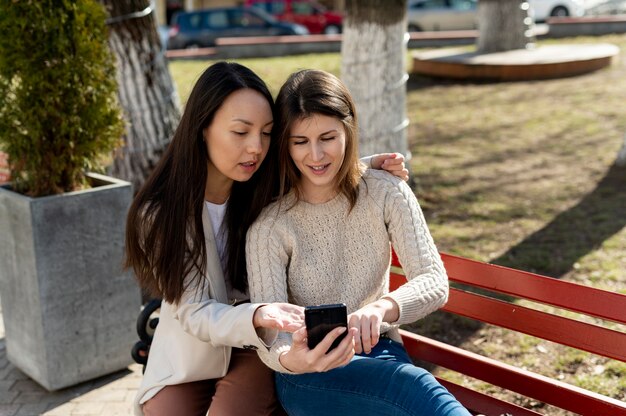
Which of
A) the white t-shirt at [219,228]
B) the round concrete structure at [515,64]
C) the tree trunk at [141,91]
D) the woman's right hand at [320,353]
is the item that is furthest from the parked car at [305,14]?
the woman's right hand at [320,353]

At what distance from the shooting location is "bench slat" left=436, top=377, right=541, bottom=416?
3.19 m

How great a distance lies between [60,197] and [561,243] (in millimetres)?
3695

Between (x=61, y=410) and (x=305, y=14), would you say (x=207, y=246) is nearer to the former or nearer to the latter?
(x=61, y=410)

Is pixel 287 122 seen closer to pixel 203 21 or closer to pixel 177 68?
pixel 177 68

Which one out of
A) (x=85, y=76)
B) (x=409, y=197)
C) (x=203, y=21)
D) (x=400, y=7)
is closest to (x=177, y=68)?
(x=203, y=21)

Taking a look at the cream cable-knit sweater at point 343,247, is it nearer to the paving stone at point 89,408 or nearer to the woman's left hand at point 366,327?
the woman's left hand at point 366,327

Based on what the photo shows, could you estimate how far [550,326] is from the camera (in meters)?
3.24

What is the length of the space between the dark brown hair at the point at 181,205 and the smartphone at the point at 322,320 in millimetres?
534

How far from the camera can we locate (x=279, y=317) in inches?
109

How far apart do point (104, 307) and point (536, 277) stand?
227cm

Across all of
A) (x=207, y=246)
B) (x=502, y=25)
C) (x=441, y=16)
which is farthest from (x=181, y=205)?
(x=441, y=16)

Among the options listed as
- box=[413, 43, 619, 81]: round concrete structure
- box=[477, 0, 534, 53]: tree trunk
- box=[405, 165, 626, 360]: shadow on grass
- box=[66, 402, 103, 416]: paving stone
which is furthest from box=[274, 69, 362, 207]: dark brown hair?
box=[477, 0, 534, 53]: tree trunk

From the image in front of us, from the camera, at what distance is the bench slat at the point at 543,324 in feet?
10.0

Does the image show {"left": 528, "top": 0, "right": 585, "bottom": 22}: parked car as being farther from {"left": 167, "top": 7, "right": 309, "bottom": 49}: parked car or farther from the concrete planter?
the concrete planter
